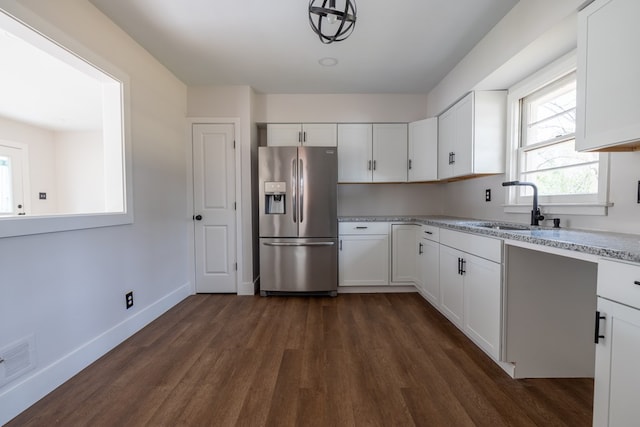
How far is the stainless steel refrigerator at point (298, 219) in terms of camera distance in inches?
115

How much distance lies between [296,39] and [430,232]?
2.16m

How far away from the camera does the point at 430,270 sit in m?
2.67

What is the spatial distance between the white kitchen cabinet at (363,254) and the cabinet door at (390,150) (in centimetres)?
75

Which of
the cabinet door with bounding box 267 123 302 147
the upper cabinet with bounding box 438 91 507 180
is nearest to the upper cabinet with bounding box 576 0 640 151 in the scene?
the upper cabinet with bounding box 438 91 507 180

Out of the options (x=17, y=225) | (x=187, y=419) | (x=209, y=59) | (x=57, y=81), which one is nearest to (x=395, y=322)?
(x=187, y=419)

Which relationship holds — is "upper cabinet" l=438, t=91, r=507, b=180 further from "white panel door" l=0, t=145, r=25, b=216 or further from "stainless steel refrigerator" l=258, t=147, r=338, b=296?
"white panel door" l=0, t=145, r=25, b=216

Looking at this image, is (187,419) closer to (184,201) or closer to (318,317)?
(318,317)

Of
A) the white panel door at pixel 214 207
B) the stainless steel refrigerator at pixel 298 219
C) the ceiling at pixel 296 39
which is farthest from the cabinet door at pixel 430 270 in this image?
the white panel door at pixel 214 207

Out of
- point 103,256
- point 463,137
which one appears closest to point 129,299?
point 103,256

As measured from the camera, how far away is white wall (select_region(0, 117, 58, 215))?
4.60 meters

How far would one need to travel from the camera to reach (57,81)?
2854 mm

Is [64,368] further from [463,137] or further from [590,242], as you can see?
[463,137]

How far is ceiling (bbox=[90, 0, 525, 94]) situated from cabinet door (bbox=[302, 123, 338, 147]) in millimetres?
465

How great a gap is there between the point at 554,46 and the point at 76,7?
3.09 meters
